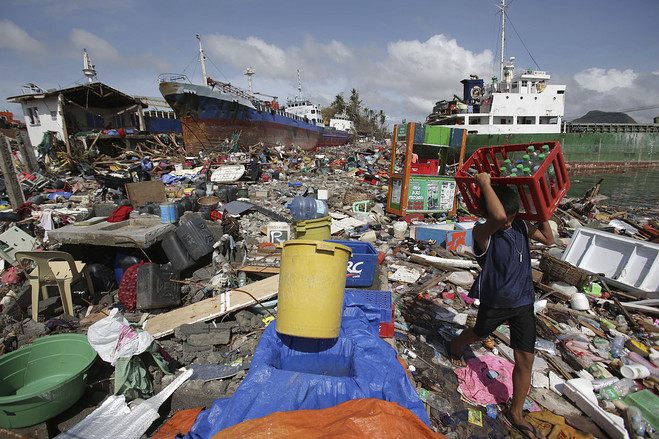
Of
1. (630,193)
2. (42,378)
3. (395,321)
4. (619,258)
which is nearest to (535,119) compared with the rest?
(630,193)

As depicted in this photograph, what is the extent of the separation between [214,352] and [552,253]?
235 inches

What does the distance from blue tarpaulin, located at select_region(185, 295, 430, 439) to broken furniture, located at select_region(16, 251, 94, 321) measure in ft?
10.5

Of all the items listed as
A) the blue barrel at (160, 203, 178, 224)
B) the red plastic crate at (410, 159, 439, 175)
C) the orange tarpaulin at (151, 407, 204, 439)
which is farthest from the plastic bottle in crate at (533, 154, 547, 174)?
the blue barrel at (160, 203, 178, 224)

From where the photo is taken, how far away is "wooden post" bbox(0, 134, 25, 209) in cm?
727

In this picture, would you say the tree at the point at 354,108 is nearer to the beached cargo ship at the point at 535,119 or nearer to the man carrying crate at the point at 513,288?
the beached cargo ship at the point at 535,119

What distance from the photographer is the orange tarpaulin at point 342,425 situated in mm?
1299

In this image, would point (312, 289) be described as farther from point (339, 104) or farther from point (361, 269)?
point (339, 104)

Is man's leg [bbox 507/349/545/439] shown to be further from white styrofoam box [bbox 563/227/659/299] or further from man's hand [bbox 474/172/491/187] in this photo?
white styrofoam box [bbox 563/227/659/299]

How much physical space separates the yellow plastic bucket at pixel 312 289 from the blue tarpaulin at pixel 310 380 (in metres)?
0.20

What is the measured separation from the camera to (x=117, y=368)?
2.32m

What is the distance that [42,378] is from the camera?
268cm

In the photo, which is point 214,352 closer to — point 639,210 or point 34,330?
point 34,330

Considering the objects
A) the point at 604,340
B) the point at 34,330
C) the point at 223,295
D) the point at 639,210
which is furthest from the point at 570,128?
the point at 34,330

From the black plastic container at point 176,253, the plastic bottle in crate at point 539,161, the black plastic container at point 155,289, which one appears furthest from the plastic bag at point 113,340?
the plastic bottle in crate at point 539,161
